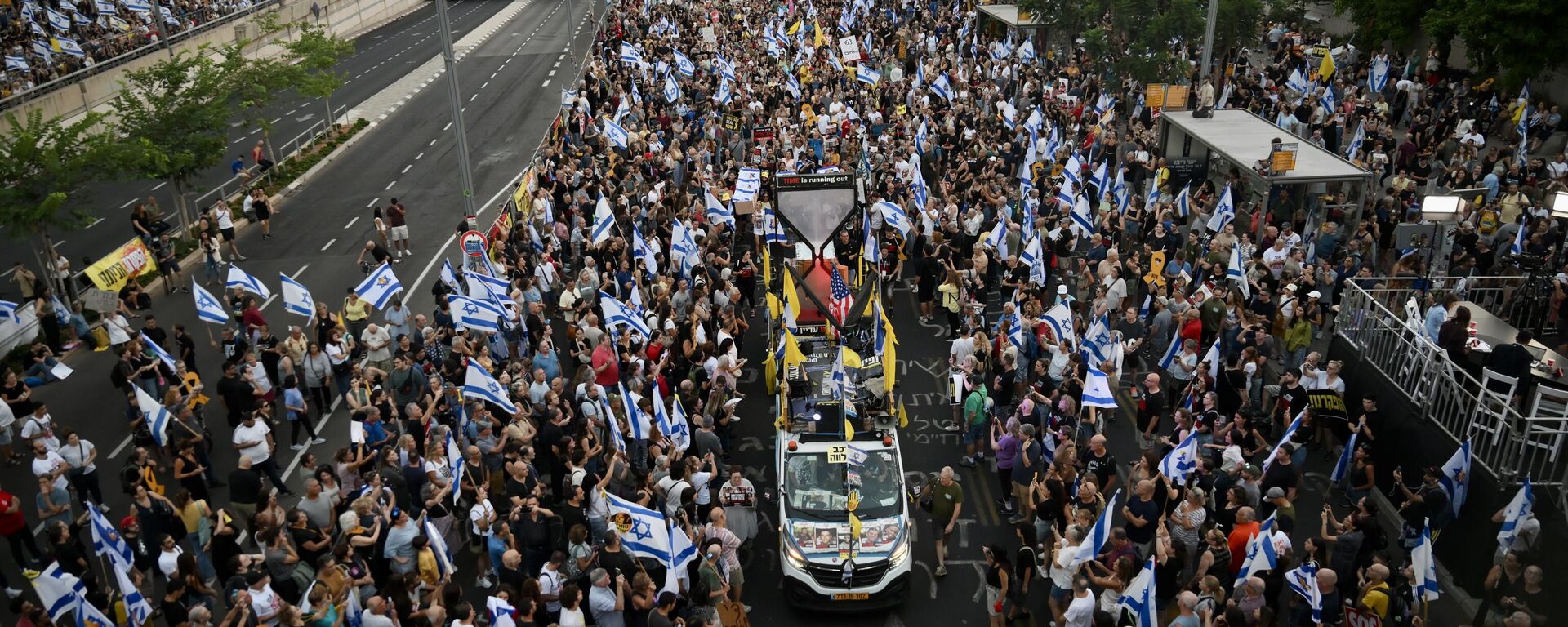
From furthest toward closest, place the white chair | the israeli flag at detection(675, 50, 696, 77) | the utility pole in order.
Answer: the israeli flag at detection(675, 50, 696, 77) → the utility pole → the white chair

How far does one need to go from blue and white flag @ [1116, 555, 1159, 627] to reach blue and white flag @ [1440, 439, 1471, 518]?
4.69 m

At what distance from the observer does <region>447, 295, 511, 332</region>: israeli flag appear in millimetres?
17516

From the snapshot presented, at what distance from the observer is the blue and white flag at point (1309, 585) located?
11.4 metres

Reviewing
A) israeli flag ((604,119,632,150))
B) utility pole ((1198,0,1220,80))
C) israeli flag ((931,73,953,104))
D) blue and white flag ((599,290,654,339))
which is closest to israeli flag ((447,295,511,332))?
blue and white flag ((599,290,654,339))

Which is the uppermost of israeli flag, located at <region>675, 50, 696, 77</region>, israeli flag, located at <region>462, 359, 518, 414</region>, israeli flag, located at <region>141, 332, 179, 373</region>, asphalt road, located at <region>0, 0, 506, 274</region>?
israeli flag, located at <region>675, 50, 696, 77</region>

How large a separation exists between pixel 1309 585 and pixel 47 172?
79.9ft

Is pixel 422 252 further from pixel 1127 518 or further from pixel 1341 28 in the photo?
pixel 1341 28

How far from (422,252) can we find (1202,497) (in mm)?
21423

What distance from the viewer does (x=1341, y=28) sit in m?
44.6

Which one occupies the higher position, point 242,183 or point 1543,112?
point 1543,112

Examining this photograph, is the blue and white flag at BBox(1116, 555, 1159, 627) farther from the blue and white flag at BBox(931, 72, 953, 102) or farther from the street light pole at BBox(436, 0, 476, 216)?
the blue and white flag at BBox(931, 72, 953, 102)

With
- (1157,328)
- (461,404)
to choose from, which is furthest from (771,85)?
(461,404)

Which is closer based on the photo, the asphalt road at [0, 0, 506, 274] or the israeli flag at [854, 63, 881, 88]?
the asphalt road at [0, 0, 506, 274]

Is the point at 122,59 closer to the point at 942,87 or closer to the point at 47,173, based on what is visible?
the point at 47,173
